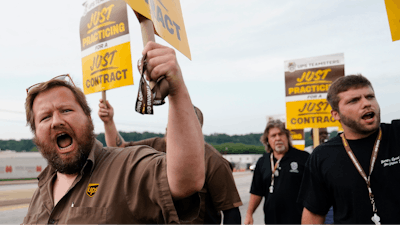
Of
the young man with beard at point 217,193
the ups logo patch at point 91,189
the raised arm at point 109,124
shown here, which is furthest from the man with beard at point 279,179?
the ups logo patch at point 91,189

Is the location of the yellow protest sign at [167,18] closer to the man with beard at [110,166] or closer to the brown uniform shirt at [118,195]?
the man with beard at [110,166]

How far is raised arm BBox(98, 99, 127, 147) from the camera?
366 cm

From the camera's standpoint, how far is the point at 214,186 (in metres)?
2.95

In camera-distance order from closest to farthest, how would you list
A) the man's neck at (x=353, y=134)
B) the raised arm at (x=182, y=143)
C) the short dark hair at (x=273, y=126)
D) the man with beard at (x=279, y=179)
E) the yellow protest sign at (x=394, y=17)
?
the raised arm at (x=182, y=143) < the yellow protest sign at (x=394, y=17) < the man's neck at (x=353, y=134) < the man with beard at (x=279, y=179) < the short dark hair at (x=273, y=126)

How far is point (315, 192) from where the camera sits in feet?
9.07

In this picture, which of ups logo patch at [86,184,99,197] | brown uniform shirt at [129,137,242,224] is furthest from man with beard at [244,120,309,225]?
ups logo patch at [86,184,99,197]

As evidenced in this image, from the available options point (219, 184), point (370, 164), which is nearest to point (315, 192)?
point (370, 164)

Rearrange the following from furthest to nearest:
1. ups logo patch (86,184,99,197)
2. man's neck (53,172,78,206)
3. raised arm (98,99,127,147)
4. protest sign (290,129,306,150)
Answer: protest sign (290,129,306,150) < raised arm (98,99,127,147) < man's neck (53,172,78,206) < ups logo patch (86,184,99,197)

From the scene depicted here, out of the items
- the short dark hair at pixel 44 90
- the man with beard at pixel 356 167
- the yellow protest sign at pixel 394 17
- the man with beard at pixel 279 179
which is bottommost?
the man with beard at pixel 279 179

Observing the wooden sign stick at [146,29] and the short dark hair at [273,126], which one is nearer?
the wooden sign stick at [146,29]

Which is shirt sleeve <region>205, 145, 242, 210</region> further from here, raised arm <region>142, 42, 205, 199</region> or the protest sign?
the protest sign

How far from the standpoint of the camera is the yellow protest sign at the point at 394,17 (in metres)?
2.33

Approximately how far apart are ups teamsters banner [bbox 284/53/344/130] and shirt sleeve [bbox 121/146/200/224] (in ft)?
14.4

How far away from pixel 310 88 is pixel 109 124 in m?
3.49
